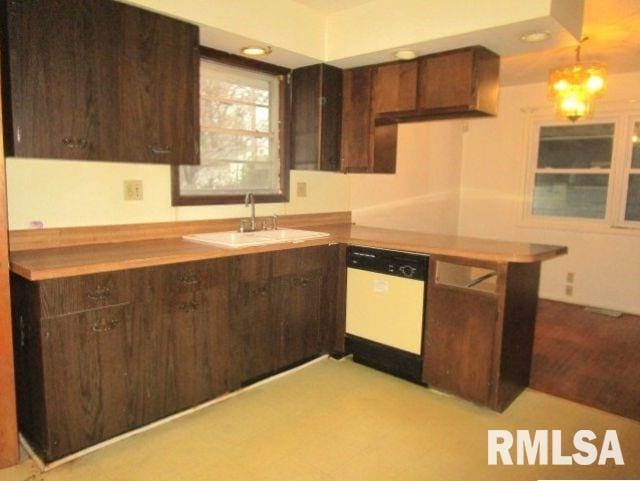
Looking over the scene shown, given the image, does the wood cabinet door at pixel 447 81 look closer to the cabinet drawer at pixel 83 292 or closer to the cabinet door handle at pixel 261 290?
the cabinet door handle at pixel 261 290

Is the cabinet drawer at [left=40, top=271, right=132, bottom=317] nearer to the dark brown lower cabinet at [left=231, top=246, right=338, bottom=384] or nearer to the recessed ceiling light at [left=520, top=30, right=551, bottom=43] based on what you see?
the dark brown lower cabinet at [left=231, top=246, right=338, bottom=384]

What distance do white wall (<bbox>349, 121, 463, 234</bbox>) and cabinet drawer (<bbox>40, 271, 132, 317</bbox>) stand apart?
2359mm

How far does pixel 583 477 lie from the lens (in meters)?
1.96

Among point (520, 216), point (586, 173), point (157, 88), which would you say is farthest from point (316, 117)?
point (586, 173)

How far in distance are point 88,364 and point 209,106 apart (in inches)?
70.5

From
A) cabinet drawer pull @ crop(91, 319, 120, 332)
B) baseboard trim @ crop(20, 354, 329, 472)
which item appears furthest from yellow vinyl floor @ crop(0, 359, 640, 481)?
cabinet drawer pull @ crop(91, 319, 120, 332)

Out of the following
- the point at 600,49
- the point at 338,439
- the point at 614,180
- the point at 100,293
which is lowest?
the point at 338,439

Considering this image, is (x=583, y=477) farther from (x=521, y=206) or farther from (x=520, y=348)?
(x=521, y=206)

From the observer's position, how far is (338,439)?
2189 millimetres

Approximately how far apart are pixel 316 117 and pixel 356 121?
12.1 inches

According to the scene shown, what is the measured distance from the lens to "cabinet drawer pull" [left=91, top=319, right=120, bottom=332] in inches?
76.6

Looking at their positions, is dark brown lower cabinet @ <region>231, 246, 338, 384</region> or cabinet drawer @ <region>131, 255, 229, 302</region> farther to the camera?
dark brown lower cabinet @ <region>231, 246, 338, 384</region>

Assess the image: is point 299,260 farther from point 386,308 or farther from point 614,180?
point 614,180

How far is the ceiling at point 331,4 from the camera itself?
288 centimetres
